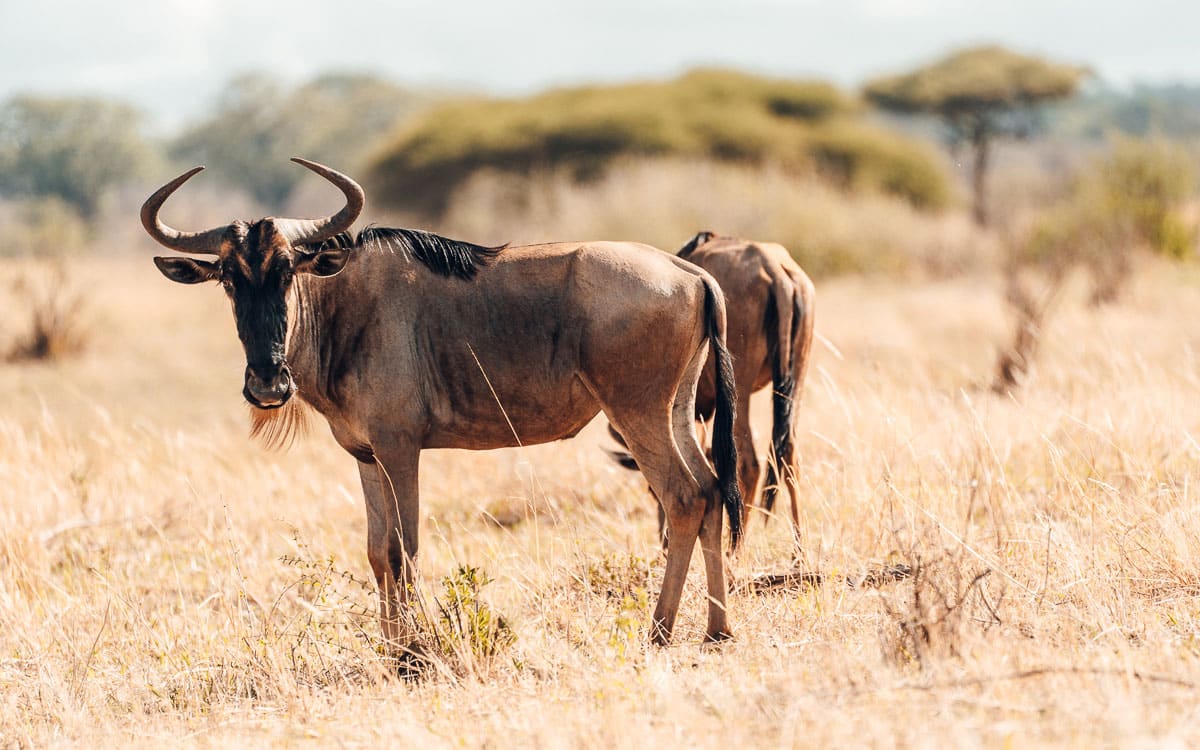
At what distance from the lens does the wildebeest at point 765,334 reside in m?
6.30

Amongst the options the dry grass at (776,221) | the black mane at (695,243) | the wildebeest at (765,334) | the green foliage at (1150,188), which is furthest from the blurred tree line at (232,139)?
the wildebeest at (765,334)

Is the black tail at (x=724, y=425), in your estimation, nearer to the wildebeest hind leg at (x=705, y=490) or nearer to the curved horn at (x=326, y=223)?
the wildebeest hind leg at (x=705, y=490)

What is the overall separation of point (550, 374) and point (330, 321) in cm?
94

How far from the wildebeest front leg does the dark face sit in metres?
0.57

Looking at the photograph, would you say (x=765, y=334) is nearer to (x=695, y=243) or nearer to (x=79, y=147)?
(x=695, y=243)

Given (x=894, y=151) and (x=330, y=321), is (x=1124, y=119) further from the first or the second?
(x=330, y=321)

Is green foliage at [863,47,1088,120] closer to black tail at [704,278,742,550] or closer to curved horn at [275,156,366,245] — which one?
black tail at [704,278,742,550]

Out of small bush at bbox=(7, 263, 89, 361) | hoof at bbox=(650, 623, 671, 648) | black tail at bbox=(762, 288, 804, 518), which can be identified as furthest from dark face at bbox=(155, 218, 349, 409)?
small bush at bbox=(7, 263, 89, 361)

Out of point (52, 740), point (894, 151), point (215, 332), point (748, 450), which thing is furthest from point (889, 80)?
point (52, 740)

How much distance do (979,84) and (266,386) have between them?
3446 cm

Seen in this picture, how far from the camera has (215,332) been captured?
18766 mm

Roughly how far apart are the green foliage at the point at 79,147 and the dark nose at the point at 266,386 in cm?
1701

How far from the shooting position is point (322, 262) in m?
4.84

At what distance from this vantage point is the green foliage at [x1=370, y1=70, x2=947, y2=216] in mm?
28812
